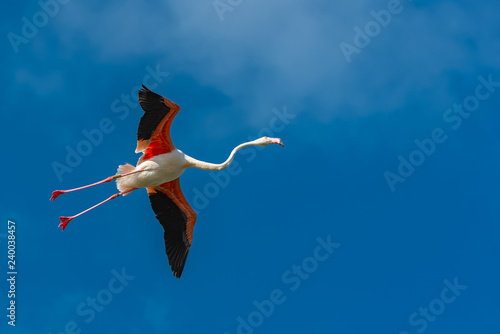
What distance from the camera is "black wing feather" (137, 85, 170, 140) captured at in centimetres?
2030

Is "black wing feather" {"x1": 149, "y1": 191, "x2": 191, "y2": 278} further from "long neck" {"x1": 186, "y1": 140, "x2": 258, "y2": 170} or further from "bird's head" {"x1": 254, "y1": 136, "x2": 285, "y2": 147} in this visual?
"bird's head" {"x1": 254, "y1": 136, "x2": 285, "y2": 147}

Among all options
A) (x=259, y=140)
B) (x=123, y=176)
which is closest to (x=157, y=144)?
(x=123, y=176)

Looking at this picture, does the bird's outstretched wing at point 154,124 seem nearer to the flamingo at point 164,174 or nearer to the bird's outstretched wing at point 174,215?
the flamingo at point 164,174

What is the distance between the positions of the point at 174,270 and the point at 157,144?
3.44 metres

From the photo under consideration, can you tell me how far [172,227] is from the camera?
2248cm

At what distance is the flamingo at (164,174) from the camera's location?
20.8m

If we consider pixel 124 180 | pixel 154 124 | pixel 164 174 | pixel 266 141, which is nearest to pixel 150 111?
pixel 154 124

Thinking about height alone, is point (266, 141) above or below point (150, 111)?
below

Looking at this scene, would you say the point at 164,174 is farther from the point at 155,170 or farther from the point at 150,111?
the point at 150,111

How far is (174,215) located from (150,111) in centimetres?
337

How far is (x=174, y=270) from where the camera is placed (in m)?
22.1

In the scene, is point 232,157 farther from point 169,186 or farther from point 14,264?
point 14,264

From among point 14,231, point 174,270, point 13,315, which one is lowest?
point 174,270

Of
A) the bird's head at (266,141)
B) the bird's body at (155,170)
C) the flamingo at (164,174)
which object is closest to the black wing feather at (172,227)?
the flamingo at (164,174)
